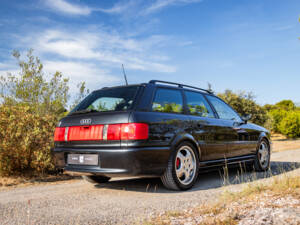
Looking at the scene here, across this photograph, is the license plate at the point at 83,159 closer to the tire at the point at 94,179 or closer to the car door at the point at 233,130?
the tire at the point at 94,179

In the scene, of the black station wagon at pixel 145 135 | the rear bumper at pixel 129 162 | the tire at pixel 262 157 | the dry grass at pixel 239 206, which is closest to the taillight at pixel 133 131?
the black station wagon at pixel 145 135

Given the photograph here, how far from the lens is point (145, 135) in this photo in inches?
163

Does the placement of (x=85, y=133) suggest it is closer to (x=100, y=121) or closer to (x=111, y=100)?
(x=100, y=121)

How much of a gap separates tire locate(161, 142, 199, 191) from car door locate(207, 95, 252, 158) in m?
1.22

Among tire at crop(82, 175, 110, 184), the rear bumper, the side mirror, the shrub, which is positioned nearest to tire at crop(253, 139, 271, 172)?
the side mirror

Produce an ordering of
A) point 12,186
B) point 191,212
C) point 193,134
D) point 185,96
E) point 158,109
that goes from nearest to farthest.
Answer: point 191,212 → point 158,109 → point 193,134 → point 185,96 → point 12,186

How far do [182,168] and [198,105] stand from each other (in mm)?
1359

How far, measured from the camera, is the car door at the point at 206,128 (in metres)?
5.14

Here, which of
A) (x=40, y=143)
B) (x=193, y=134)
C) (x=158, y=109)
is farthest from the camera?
(x=40, y=143)

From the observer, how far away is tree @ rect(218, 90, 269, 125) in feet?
71.8

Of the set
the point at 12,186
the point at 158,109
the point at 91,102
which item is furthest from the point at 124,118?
the point at 12,186

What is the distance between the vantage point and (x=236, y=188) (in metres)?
4.73

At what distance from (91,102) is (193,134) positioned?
6.01ft

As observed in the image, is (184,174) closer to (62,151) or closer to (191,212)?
(191,212)
